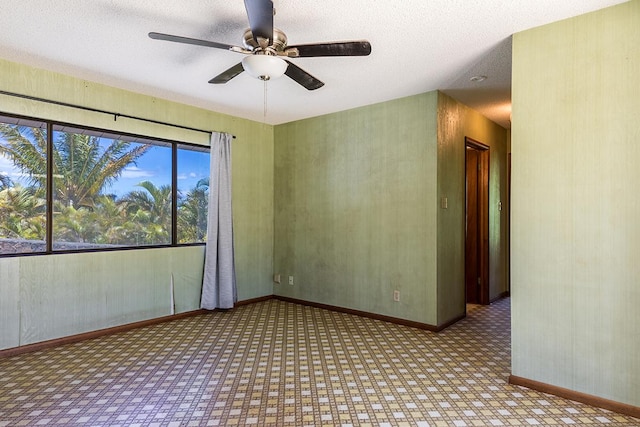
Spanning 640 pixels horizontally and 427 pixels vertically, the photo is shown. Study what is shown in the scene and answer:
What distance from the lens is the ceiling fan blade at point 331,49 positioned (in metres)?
2.19

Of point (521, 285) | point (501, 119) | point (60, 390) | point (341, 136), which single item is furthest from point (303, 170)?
point (60, 390)

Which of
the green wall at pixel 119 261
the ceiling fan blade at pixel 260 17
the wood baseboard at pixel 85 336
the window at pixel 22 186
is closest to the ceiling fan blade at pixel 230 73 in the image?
the ceiling fan blade at pixel 260 17

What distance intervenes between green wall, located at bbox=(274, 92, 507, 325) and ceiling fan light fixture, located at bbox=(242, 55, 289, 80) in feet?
7.19

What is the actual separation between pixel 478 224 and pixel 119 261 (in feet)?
14.5

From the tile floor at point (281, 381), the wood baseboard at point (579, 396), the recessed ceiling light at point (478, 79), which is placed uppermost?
the recessed ceiling light at point (478, 79)

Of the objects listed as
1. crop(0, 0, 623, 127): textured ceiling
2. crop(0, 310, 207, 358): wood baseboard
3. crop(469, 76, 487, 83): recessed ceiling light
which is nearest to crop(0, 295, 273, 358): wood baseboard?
crop(0, 310, 207, 358): wood baseboard

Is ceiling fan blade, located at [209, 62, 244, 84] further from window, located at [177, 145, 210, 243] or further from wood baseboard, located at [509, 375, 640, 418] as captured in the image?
wood baseboard, located at [509, 375, 640, 418]

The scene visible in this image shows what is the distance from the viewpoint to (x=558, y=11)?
2398 millimetres

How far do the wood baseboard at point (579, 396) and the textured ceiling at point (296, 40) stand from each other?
2.43 metres

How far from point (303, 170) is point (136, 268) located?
238 centimetres

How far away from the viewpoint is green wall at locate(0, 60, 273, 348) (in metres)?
3.31

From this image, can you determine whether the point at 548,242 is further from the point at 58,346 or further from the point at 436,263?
the point at 58,346

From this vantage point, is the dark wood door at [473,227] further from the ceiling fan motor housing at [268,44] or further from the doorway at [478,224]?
the ceiling fan motor housing at [268,44]

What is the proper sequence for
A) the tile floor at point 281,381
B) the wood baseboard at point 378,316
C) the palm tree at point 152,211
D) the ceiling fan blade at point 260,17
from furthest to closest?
1. the palm tree at point 152,211
2. the wood baseboard at point 378,316
3. the tile floor at point 281,381
4. the ceiling fan blade at point 260,17
